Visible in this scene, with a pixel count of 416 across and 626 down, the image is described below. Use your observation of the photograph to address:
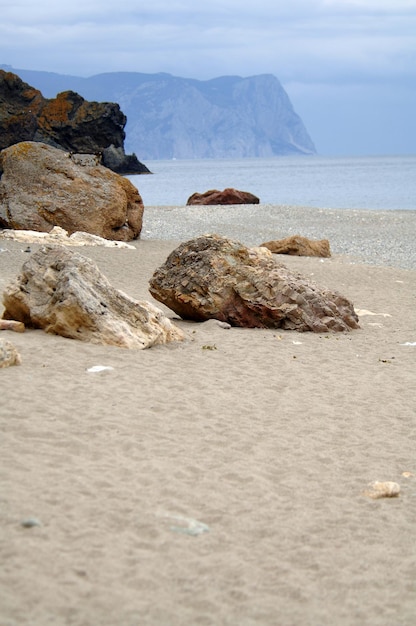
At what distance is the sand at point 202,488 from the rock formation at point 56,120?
35.6m

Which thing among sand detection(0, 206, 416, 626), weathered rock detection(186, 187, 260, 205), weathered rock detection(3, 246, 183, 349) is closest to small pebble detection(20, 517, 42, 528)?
sand detection(0, 206, 416, 626)

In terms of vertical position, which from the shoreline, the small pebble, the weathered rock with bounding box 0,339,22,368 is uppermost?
the small pebble

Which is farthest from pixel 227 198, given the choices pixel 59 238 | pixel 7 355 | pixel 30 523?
pixel 30 523

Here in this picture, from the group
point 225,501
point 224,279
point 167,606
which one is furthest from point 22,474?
point 224,279

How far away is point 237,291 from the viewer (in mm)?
11234

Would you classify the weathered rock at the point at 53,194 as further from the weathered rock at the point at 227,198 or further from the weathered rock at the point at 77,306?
the weathered rock at the point at 227,198

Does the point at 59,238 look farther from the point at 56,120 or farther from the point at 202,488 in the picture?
the point at 56,120

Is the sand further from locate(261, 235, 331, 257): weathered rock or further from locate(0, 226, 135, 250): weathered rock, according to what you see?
locate(261, 235, 331, 257): weathered rock

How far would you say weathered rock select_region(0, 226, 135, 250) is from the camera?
59.4ft

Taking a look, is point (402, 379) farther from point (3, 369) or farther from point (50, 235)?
point (50, 235)

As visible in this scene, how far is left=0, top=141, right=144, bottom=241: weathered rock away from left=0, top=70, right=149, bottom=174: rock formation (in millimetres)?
22180

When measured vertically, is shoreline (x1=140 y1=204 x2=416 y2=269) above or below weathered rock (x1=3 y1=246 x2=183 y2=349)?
below

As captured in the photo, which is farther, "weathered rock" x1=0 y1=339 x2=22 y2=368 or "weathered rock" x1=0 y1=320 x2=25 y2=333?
"weathered rock" x1=0 y1=320 x2=25 y2=333

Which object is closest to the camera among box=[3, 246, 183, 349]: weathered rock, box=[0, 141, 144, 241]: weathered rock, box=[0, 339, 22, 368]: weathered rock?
box=[0, 339, 22, 368]: weathered rock
